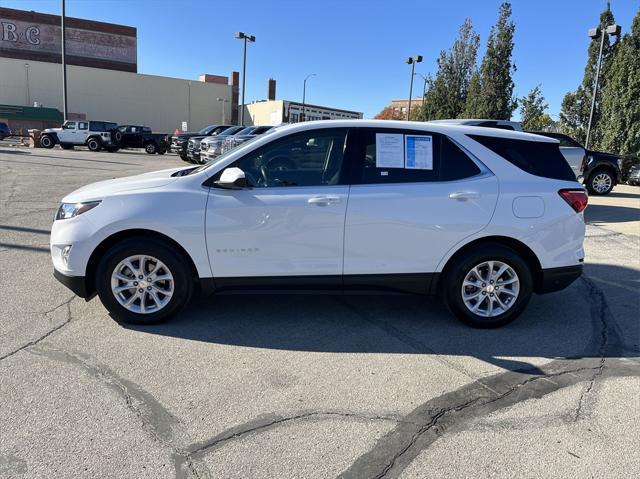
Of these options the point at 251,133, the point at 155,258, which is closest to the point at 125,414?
the point at 155,258

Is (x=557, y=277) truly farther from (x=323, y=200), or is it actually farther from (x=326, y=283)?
(x=323, y=200)

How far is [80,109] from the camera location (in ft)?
176

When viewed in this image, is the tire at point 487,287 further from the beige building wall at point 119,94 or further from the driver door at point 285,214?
the beige building wall at point 119,94

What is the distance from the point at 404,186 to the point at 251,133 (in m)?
16.0

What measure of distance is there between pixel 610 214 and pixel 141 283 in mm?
10885

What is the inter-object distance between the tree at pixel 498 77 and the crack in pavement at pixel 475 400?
73.7 feet

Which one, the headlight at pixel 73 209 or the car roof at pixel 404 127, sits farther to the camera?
the car roof at pixel 404 127

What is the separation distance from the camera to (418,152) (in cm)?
425

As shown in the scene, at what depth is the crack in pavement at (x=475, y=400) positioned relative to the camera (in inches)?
103

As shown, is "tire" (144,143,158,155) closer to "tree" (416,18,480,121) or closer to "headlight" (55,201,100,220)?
"tree" (416,18,480,121)

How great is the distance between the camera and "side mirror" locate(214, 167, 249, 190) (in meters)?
3.91

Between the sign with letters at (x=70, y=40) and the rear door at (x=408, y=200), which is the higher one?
the sign with letters at (x=70, y=40)

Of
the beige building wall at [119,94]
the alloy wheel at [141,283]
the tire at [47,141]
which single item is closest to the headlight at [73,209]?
the alloy wheel at [141,283]

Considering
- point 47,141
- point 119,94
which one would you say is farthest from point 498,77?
point 119,94
